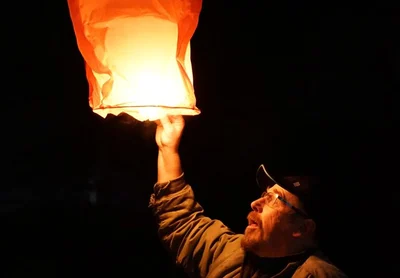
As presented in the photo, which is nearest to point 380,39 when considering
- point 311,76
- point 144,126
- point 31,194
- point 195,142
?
point 311,76

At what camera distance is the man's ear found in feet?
6.72

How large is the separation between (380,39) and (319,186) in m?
1.22

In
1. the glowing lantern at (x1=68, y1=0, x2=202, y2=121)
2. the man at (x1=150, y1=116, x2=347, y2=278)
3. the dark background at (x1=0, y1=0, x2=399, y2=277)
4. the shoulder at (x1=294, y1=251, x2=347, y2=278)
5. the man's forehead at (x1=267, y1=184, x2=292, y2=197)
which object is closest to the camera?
the glowing lantern at (x1=68, y1=0, x2=202, y2=121)

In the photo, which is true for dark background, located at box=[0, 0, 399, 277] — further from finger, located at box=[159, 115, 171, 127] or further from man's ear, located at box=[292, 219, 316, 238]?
finger, located at box=[159, 115, 171, 127]

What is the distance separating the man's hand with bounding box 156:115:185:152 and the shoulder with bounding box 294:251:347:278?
2.96ft

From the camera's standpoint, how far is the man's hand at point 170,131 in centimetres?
216

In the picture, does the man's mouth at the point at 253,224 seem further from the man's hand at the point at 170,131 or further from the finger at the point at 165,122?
the finger at the point at 165,122

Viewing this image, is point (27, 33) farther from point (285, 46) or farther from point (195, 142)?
point (285, 46)

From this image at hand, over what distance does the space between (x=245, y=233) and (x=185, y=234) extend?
13.6 inches

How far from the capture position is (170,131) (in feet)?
7.10

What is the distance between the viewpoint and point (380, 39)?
104 inches

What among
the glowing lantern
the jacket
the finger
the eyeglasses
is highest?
the glowing lantern

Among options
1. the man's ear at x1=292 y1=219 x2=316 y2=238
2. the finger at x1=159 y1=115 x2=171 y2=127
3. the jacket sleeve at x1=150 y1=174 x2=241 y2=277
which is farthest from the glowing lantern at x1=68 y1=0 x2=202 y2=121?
the man's ear at x1=292 y1=219 x2=316 y2=238

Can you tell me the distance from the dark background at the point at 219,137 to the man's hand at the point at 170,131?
660 millimetres
